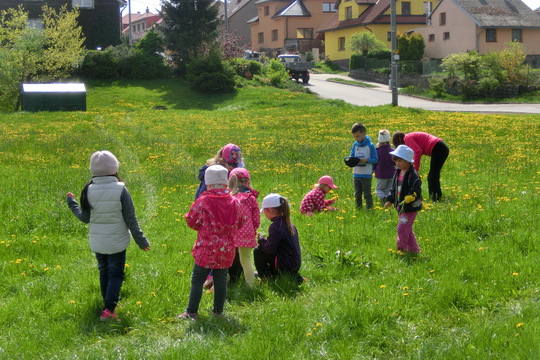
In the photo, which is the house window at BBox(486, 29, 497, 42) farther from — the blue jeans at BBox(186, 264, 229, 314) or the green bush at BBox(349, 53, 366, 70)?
the blue jeans at BBox(186, 264, 229, 314)

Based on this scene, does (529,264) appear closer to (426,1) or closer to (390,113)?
(390,113)

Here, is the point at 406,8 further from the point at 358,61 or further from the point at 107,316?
the point at 107,316

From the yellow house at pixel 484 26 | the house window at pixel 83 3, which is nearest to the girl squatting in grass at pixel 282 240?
the yellow house at pixel 484 26

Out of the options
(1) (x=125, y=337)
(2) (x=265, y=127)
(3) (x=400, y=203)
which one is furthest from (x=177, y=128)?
(1) (x=125, y=337)

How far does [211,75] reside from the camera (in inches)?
1658

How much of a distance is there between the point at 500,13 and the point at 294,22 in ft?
96.2

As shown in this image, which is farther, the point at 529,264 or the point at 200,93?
the point at 200,93

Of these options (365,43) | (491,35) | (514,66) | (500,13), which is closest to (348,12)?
(365,43)

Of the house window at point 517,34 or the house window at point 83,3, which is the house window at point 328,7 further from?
the house window at point 83,3

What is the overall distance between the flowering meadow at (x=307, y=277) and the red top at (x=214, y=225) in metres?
0.55

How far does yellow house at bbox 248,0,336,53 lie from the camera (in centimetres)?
7800

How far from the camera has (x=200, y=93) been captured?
4294 centimetres

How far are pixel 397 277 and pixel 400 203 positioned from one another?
113 cm

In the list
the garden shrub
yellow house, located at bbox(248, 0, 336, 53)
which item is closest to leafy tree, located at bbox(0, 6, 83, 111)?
the garden shrub
